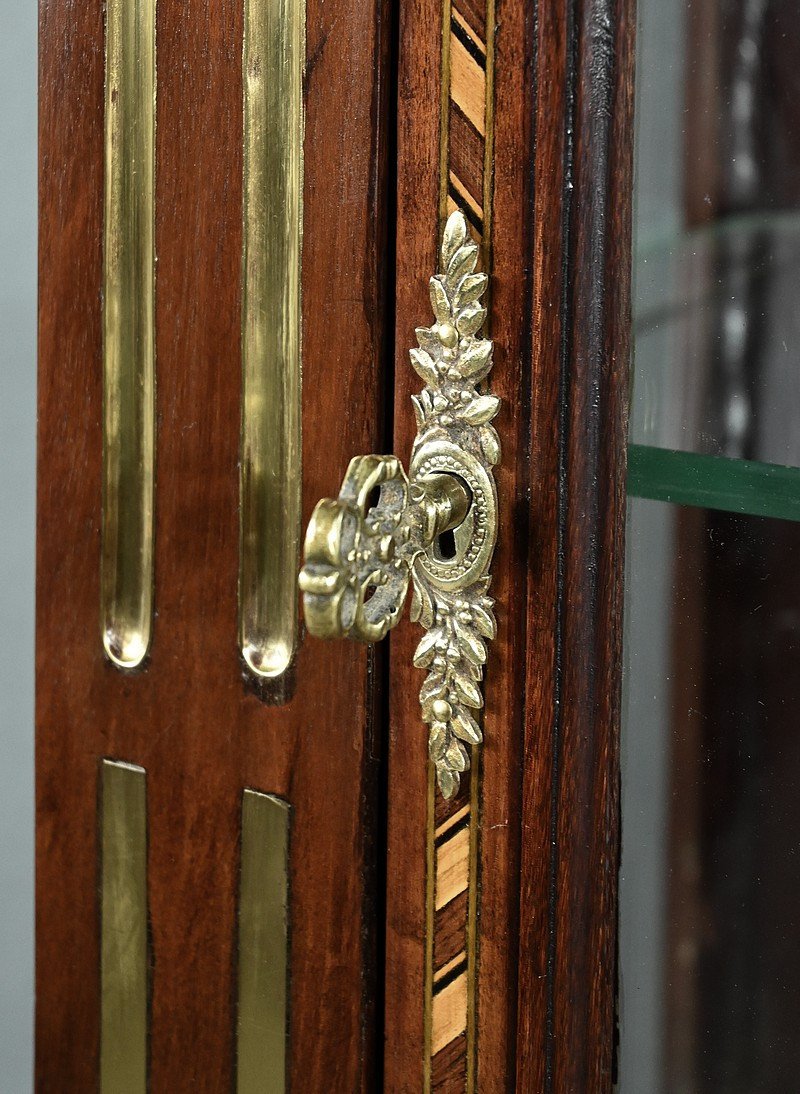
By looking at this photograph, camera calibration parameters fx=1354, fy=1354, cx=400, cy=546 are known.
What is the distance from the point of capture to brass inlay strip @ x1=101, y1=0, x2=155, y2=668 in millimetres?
520

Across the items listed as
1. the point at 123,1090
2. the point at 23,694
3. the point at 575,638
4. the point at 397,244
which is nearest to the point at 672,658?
the point at 575,638

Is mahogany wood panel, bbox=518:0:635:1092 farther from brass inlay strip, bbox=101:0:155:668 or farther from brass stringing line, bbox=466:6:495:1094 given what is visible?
brass inlay strip, bbox=101:0:155:668

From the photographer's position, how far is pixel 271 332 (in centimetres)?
48

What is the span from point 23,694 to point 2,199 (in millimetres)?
349

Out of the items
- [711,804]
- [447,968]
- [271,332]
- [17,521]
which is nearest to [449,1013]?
[447,968]

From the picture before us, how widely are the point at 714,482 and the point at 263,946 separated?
24cm

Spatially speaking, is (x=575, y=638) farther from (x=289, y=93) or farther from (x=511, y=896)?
(x=289, y=93)

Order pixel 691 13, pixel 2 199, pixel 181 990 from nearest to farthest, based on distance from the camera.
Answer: pixel 691 13, pixel 181 990, pixel 2 199

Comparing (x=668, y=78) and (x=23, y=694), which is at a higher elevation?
(x=668, y=78)

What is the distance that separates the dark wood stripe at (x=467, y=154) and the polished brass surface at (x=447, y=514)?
10mm

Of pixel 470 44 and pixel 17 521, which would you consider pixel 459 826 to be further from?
pixel 17 521

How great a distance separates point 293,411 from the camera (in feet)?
1.57

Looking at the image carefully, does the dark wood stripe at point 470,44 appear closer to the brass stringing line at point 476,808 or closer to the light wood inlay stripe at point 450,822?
the brass stringing line at point 476,808

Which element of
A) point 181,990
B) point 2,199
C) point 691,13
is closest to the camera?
point 691,13
